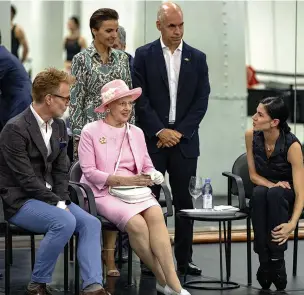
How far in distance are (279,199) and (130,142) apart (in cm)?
107

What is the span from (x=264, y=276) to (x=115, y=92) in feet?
5.21

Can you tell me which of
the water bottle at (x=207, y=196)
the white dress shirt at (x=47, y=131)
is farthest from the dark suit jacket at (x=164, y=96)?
the white dress shirt at (x=47, y=131)

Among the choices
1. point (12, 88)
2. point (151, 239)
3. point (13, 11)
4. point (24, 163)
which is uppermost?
point (13, 11)

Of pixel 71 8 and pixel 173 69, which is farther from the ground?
pixel 71 8

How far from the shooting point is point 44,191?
25.2 feet

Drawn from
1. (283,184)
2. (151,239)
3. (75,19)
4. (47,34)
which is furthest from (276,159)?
(47,34)

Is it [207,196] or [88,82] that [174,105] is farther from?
[207,196]

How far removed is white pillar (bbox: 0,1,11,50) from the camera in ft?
31.6

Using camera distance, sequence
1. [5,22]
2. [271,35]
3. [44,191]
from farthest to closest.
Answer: [271,35]
[5,22]
[44,191]

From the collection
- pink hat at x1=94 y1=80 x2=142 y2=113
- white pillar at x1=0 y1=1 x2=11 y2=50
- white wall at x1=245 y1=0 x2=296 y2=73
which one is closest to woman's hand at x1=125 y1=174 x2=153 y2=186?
pink hat at x1=94 y1=80 x2=142 y2=113

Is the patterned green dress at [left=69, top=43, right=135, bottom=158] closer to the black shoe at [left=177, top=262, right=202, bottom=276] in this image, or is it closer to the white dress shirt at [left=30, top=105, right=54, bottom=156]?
the white dress shirt at [left=30, top=105, right=54, bottom=156]

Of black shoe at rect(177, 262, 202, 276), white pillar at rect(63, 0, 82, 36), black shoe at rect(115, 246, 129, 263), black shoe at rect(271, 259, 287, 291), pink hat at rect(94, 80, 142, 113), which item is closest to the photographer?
pink hat at rect(94, 80, 142, 113)

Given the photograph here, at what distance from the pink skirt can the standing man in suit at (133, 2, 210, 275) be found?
0.70 meters

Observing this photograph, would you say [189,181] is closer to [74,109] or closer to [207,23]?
[74,109]
